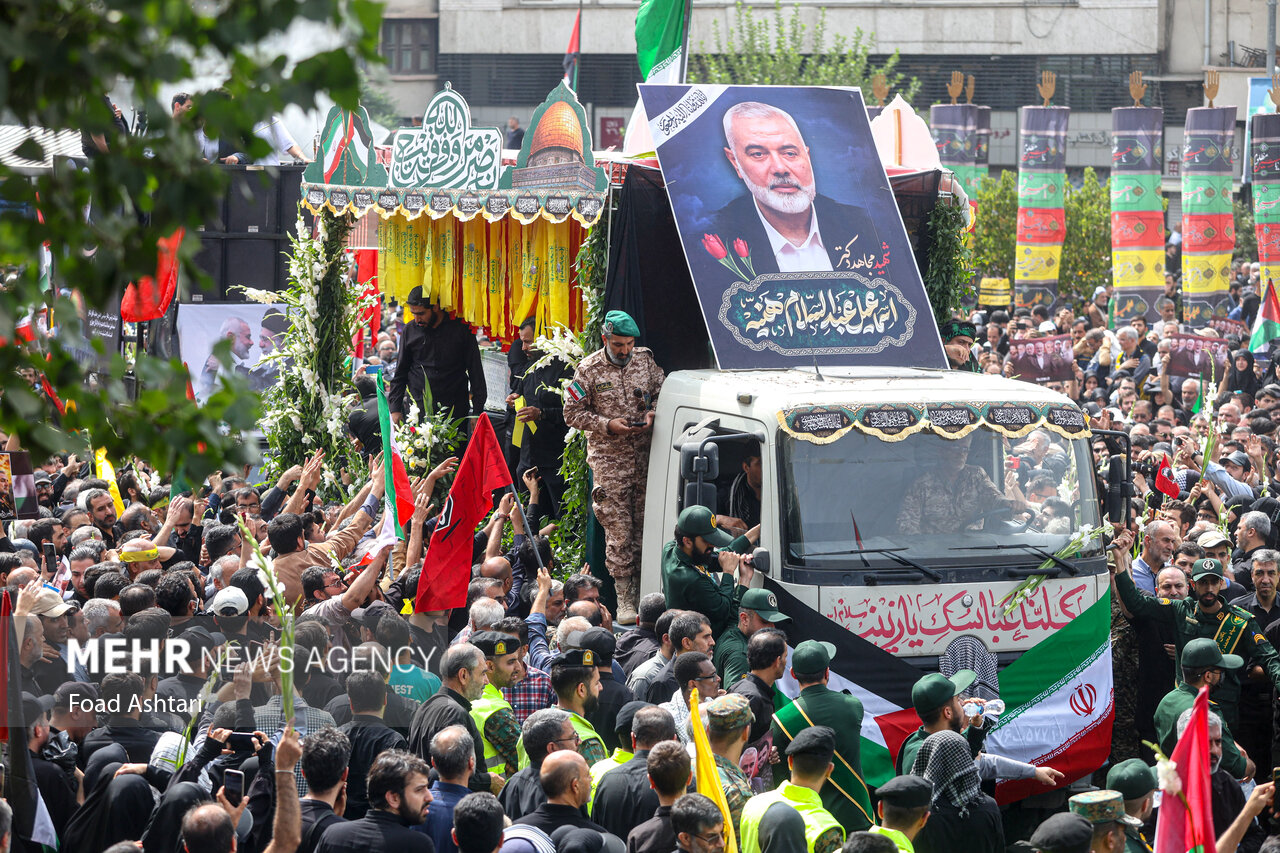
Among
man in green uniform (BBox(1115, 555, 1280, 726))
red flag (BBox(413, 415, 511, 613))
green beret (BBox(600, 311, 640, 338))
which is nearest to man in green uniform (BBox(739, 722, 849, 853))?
red flag (BBox(413, 415, 511, 613))

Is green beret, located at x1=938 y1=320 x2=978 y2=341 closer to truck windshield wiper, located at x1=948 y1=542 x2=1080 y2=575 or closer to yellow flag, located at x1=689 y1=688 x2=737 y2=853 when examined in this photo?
truck windshield wiper, located at x1=948 y1=542 x2=1080 y2=575

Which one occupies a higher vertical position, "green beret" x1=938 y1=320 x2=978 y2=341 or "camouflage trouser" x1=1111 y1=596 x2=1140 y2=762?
"green beret" x1=938 y1=320 x2=978 y2=341

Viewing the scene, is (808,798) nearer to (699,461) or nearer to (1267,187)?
(699,461)

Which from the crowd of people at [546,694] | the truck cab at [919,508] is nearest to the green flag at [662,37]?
the crowd of people at [546,694]

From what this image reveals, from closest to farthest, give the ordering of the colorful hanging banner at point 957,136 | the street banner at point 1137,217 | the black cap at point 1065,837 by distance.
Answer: the black cap at point 1065,837 → the street banner at point 1137,217 → the colorful hanging banner at point 957,136

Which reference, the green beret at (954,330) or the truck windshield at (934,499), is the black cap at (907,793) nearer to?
the truck windshield at (934,499)

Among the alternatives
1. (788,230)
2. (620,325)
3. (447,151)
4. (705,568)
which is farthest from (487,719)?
(447,151)

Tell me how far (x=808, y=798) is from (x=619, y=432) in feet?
14.3

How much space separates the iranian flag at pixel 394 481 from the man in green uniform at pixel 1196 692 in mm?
4751

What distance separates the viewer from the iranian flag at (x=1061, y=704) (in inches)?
311

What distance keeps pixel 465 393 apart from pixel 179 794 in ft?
28.5

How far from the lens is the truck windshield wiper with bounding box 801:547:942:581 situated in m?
7.80

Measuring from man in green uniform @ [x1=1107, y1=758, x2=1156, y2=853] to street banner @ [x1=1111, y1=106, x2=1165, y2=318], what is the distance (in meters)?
19.9

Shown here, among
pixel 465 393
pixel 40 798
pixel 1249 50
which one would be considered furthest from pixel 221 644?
pixel 1249 50
